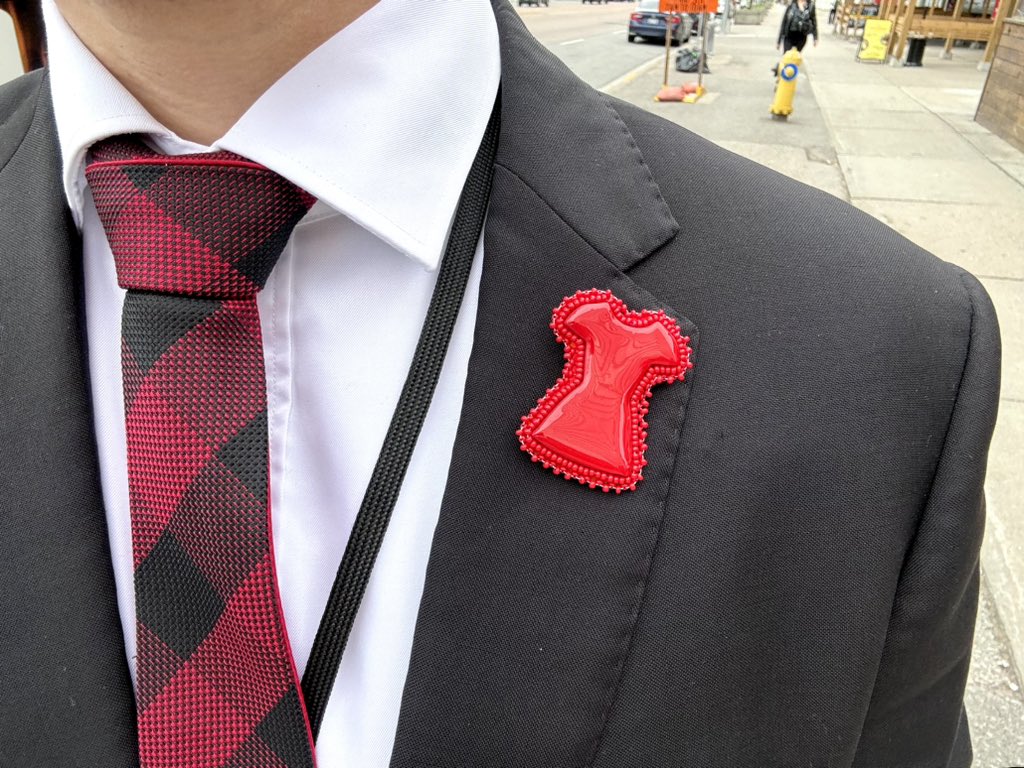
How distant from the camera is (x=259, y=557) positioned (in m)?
0.75

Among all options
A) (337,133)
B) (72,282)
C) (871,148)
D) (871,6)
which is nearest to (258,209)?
(337,133)

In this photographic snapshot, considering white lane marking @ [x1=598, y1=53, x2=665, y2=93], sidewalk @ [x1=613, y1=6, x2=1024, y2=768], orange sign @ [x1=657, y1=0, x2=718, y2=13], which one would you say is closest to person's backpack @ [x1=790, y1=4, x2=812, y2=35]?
sidewalk @ [x1=613, y1=6, x2=1024, y2=768]

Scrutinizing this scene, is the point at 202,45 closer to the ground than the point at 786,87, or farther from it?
farther from it

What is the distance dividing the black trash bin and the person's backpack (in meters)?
5.37

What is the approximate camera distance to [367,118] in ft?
2.64

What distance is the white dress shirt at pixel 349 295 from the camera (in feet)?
2.57

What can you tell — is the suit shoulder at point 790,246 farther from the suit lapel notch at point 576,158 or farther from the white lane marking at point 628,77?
the white lane marking at point 628,77

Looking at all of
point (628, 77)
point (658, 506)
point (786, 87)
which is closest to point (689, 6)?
point (786, 87)

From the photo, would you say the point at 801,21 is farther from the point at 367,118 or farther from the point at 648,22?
the point at 367,118

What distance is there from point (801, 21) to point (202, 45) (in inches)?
531

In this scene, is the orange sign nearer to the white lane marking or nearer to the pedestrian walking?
the white lane marking

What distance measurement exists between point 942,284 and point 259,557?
840 millimetres

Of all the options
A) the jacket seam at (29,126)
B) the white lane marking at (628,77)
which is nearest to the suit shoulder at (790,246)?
the jacket seam at (29,126)

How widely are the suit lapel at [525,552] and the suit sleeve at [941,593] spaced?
314 mm
